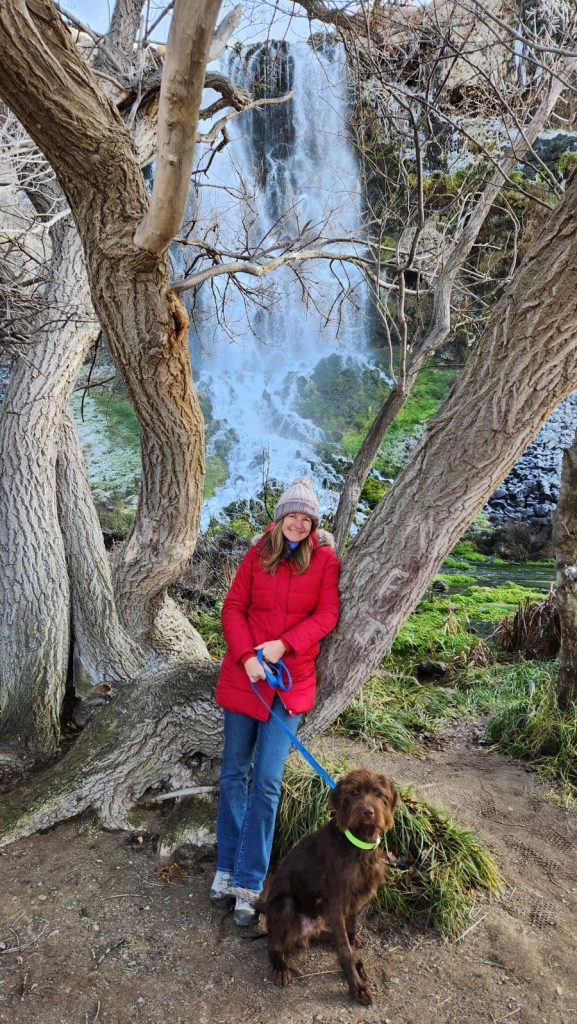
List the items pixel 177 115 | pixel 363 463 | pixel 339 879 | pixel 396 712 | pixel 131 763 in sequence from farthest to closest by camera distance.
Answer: pixel 363 463 → pixel 396 712 → pixel 131 763 → pixel 339 879 → pixel 177 115

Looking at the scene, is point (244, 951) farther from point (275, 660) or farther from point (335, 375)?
point (335, 375)

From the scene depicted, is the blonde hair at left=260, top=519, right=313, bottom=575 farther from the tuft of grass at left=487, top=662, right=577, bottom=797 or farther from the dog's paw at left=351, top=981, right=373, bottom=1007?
the tuft of grass at left=487, top=662, right=577, bottom=797

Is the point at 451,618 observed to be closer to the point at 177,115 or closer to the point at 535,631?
the point at 535,631

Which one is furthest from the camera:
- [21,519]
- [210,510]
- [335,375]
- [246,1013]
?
[335,375]

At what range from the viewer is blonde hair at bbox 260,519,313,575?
3207 millimetres

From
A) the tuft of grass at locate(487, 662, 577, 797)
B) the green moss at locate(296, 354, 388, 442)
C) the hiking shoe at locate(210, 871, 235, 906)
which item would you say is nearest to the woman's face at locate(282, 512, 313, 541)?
the hiking shoe at locate(210, 871, 235, 906)

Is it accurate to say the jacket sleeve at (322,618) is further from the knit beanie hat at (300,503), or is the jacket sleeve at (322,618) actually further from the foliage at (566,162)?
the foliage at (566,162)

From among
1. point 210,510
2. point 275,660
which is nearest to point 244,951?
point 275,660

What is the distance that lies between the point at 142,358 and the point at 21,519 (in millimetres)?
2381

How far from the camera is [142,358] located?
3.28m

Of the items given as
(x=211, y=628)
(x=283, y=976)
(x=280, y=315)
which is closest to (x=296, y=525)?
(x=283, y=976)

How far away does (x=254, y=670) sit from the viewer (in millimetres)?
→ 3039

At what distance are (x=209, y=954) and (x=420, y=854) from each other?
1.15m

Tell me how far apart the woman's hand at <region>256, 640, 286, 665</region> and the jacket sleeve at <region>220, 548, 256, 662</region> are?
83mm
